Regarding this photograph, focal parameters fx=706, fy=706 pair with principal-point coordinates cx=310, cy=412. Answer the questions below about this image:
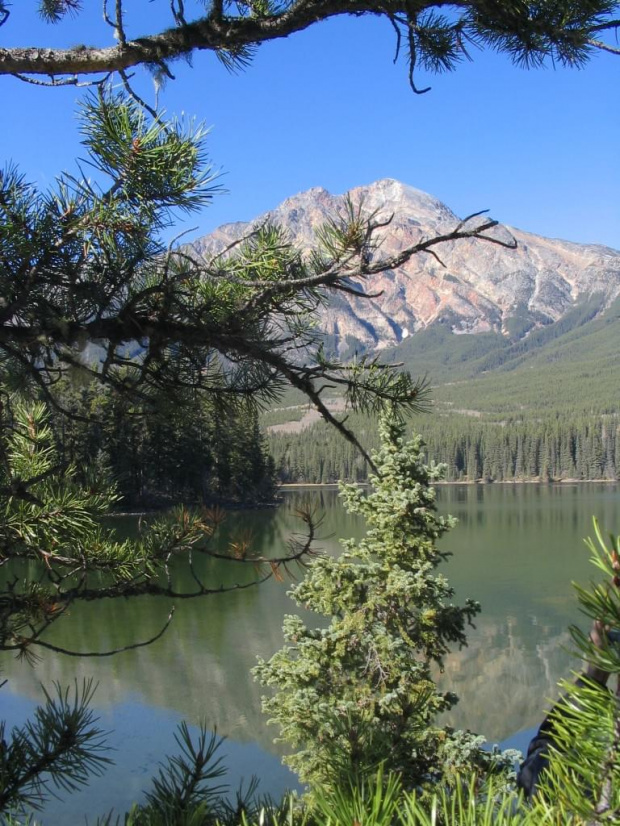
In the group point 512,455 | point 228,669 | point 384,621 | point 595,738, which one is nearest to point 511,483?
point 512,455

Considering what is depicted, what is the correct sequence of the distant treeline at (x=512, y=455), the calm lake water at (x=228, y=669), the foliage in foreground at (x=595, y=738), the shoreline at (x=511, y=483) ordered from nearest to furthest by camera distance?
the foliage in foreground at (x=595, y=738) → the calm lake water at (x=228, y=669) → the shoreline at (x=511, y=483) → the distant treeline at (x=512, y=455)

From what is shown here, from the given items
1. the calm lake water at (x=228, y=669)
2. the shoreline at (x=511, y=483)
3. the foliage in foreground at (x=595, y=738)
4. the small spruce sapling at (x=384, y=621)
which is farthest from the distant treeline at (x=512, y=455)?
the foliage in foreground at (x=595, y=738)

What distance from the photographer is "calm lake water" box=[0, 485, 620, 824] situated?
11.8 m

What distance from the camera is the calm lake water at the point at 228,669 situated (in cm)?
1180

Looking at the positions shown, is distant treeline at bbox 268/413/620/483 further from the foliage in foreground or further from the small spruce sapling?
the foliage in foreground

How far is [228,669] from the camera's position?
1502 cm

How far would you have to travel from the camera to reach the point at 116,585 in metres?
1.66

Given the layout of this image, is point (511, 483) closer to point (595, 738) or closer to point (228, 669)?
point (228, 669)

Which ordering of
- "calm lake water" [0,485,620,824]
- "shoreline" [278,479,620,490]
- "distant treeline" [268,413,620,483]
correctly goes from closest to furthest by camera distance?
1. "calm lake water" [0,485,620,824]
2. "shoreline" [278,479,620,490]
3. "distant treeline" [268,413,620,483]

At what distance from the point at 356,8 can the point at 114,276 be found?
0.75m

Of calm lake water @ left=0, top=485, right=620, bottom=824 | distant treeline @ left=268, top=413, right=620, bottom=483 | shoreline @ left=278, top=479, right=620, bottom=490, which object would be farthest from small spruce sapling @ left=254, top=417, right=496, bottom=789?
distant treeline @ left=268, top=413, right=620, bottom=483

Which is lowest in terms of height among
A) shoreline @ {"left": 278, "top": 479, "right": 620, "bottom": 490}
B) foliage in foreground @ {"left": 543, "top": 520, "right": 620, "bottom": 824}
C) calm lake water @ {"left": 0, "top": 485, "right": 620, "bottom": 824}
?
shoreline @ {"left": 278, "top": 479, "right": 620, "bottom": 490}

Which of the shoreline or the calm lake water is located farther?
the shoreline

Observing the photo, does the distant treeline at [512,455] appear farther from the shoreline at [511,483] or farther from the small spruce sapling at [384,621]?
the small spruce sapling at [384,621]
